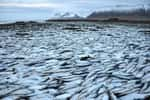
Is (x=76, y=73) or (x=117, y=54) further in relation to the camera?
(x=117, y=54)

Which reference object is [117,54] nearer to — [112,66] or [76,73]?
[112,66]

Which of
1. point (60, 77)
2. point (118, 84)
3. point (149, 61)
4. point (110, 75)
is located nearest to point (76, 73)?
point (60, 77)

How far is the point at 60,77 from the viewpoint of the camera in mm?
5902

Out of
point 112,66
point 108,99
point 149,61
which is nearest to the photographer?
point 108,99

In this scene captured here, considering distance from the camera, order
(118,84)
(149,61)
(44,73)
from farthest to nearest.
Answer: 1. (149,61)
2. (44,73)
3. (118,84)

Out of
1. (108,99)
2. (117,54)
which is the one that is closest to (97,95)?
(108,99)

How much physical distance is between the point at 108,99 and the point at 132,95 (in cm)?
55

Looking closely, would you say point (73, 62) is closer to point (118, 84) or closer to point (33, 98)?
point (118, 84)

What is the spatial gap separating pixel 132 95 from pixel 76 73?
6.86 ft

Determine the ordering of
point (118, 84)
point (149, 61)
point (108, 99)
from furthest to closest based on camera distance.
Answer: point (149, 61) → point (118, 84) → point (108, 99)

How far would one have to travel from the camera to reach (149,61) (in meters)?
7.44

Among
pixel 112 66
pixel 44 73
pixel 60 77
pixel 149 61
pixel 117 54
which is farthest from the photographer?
pixel 117 54

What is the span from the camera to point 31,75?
611 cm

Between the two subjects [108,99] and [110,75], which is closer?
[108,99]
